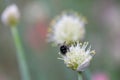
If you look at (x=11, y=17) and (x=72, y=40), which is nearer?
(x=72, y=40)

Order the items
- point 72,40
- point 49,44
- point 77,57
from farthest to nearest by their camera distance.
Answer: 1. point 49,44
2. point 72,40
3. point 77,57

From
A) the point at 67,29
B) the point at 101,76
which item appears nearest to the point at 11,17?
the point at 67,29

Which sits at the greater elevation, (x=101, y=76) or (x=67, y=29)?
(x=67, y=29)

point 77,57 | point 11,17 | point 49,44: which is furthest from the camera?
point 49,44

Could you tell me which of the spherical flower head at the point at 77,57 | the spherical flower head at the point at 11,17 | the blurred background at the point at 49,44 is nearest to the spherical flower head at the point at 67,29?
the spherical flower head at the point at 11,17

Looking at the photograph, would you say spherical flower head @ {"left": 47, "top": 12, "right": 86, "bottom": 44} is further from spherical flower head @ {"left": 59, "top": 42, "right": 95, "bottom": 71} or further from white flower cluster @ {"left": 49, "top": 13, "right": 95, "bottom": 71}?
spherical flower head @ {"left": 59, "top": 42, "right": 95, "bottom": 71}

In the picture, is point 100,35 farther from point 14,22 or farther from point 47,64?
point 14,22

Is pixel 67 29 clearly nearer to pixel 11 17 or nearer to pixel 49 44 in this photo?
pixel 11 17

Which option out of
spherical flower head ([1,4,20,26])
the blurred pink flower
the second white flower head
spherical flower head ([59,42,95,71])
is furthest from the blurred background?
spherical flower head ([59,42,95,71])
